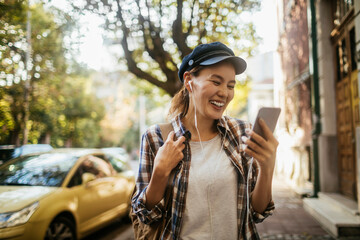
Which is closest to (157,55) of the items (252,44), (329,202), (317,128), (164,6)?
(164,6)

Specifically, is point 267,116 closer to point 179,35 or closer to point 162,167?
point 162,167

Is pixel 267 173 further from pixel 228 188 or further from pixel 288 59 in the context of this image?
pixel 288 59

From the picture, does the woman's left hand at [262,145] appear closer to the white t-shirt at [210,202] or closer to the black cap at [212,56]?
the white t-shirt at [210,202]

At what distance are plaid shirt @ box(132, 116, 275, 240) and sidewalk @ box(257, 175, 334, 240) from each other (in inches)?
120

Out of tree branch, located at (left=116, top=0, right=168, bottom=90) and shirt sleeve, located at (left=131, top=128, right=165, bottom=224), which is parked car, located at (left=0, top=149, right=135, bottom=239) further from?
tree branch, located at (left=116, top=0, right=168, bottom=90)

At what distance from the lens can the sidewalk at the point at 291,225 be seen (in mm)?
5305

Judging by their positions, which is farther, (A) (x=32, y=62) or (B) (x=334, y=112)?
(B) (x=334, y=112)

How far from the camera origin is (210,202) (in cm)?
174

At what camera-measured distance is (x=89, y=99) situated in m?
26.5

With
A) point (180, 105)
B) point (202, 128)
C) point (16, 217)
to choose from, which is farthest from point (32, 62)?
point (202, 128)

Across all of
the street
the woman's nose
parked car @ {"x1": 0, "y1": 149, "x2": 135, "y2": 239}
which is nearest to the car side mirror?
parked car @ {"x1": 0, "y1": 149, "x2": 135, "y2": 239}

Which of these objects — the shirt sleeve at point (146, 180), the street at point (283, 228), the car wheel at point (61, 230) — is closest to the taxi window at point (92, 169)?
the car wheel at point (61, 230)

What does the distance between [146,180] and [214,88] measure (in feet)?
2.29

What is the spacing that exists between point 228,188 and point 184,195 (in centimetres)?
27
